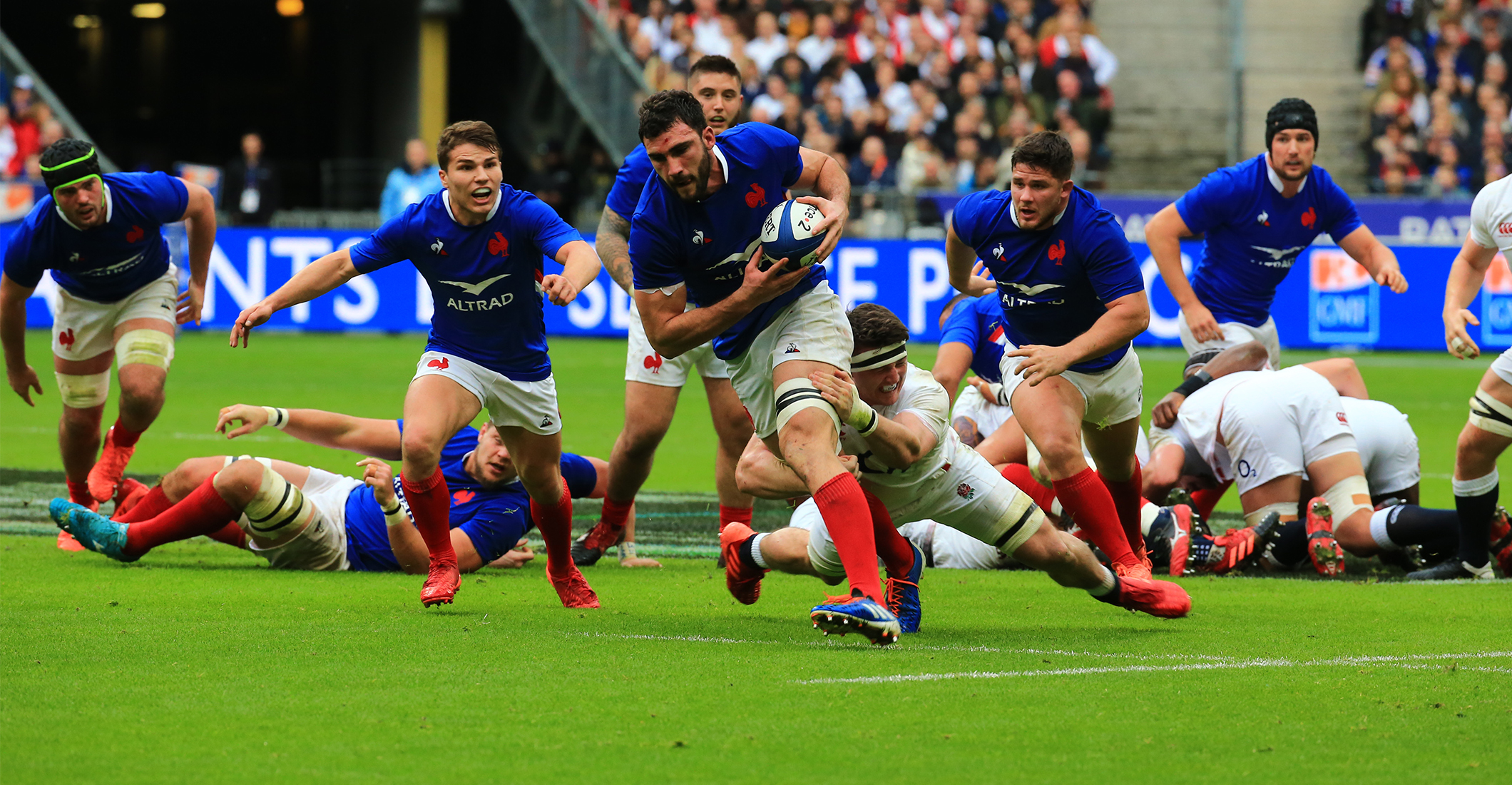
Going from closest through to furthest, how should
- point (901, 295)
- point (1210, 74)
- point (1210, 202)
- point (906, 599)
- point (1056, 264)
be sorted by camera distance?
1. point (906, 599)
2. point (1056, 264)
3. point (1210, 202)
4. point (901, 295)
5. point (1210, 74)

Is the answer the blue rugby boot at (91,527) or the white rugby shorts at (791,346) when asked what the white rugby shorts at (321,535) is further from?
the white rugby shorts at (791,346)

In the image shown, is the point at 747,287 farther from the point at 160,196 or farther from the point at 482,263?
the point at 160,196

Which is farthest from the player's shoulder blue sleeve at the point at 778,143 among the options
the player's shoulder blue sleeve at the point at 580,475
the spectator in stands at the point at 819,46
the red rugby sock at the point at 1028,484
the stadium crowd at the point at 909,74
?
the spectator in stands at the point at 819,46

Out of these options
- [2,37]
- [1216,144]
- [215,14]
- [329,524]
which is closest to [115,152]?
[215,14]

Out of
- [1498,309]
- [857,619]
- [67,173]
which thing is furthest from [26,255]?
[1498,309]

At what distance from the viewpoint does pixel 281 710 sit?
4699 mm

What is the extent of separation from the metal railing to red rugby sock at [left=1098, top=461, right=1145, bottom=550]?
60.9ft

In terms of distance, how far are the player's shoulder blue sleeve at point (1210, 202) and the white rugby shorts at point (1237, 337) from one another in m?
0.54

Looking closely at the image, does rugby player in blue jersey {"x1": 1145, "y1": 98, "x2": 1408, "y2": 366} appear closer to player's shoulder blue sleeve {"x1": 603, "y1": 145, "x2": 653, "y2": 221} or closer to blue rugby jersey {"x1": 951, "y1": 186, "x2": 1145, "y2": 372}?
blue rugby jersey {"x1": 951, "y1": 186, "x2": 1145, "y2": 372}

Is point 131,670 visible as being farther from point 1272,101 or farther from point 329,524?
point 1272,101

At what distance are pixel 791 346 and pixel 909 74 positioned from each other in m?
19.2

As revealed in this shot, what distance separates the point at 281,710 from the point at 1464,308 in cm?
561

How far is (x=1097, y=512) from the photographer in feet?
22.6

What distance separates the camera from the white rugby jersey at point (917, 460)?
6.11m
